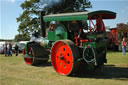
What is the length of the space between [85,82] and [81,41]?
1.43 meters

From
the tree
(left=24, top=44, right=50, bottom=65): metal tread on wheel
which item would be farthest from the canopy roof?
the tree

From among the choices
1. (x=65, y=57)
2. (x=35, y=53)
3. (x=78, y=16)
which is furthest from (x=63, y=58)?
(x=35, y=53)

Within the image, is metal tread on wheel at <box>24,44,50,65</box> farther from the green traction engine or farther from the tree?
the tree

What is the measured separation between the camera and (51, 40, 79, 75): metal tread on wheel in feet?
17.9

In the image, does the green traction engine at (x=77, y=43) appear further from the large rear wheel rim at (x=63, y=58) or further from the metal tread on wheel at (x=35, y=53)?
the metal tread on wheel at (x=35, y=53)

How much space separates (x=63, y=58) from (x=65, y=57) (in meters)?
0.08

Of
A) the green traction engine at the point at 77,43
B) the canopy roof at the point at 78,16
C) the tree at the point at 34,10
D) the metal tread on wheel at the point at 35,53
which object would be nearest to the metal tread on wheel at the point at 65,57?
the green traction engine at the point at 77,43

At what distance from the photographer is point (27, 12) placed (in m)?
23.7

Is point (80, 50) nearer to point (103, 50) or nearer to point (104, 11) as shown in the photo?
point (103, 50)

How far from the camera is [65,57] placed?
5.77 m

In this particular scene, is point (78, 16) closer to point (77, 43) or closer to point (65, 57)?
point (77, 43)

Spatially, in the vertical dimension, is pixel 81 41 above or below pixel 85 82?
above

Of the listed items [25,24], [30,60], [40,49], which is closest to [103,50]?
[40,49]

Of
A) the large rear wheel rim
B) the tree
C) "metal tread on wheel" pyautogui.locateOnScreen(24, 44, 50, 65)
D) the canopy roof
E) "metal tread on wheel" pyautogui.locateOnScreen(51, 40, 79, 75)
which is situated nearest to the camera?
the canopy roof
